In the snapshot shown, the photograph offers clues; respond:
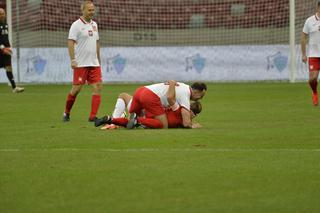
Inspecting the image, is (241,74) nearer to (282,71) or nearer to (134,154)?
(282,71)

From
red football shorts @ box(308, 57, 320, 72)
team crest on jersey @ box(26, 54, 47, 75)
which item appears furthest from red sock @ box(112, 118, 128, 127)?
team crest on jersey @ box(26, 54, 47, 75)

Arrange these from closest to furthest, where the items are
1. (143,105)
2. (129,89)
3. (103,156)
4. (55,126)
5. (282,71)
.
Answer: (103,156)
(143,105)
(55,126)
(129,89)
(282,71)

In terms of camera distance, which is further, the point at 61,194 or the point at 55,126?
the point at 55,126

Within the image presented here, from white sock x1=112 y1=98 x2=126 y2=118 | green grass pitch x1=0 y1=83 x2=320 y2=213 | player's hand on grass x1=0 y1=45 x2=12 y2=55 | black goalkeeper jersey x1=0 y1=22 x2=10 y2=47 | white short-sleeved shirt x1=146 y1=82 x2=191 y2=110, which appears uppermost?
black goalkeeper jersey x1=0 y1=22 x2=10 y2=47

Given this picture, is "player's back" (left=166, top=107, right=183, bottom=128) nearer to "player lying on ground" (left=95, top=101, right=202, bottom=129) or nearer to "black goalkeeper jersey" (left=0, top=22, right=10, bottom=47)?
"player lying on ground" (left=95, top=101, right=202, bottom=129)

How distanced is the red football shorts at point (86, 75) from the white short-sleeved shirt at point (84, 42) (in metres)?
0.10

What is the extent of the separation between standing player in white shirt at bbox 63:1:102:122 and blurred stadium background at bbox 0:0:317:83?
1316 centimetres

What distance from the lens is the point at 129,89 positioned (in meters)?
25.5

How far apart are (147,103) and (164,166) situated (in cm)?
380

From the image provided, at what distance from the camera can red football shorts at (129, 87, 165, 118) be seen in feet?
42.5

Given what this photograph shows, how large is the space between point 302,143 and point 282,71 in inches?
686

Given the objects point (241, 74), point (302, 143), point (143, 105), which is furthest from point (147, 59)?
point (302, 143)

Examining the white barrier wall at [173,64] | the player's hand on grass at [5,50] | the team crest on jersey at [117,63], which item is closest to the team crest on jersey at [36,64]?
the white barrier wall at [173,64]

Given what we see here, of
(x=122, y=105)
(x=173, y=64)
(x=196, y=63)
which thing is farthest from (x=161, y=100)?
(x=173, y=64)
